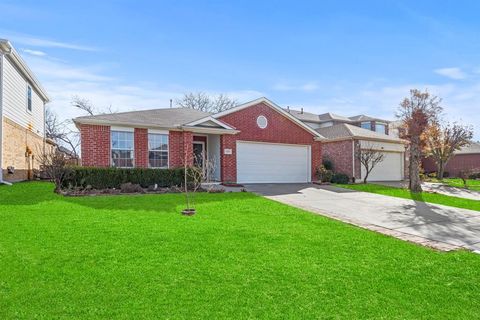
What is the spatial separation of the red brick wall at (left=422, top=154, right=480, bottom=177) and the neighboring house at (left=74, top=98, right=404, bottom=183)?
52.0 ft

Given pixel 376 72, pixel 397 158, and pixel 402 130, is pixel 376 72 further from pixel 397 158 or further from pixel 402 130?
pixel 397 158

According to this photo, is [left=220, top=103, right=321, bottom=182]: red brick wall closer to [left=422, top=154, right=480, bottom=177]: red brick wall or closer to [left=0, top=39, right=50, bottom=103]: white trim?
[left=0, top=39, right=50, bottom=103]: white trim

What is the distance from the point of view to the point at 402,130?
66.6 feet

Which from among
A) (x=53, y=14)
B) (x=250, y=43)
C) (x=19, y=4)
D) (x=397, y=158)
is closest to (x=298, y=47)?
(x=250, y=43)

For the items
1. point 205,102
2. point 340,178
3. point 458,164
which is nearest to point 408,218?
point 340,178

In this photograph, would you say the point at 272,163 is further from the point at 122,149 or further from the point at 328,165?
the point at 122,149

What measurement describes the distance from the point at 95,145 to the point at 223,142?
6306 mm

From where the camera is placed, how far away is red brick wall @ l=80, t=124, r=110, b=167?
15102 mm

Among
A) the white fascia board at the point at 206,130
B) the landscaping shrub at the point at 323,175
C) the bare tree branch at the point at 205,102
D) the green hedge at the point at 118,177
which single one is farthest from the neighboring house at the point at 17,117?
the bare tree branch at the point at 205,102

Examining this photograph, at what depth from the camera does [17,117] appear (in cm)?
1606

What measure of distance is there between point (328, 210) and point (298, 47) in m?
7.75

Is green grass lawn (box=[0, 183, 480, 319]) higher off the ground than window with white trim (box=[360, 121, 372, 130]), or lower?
lower

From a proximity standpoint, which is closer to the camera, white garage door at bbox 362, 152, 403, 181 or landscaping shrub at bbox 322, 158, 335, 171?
Answer: landscaping shrub at bbox 322, 158, 335, 171

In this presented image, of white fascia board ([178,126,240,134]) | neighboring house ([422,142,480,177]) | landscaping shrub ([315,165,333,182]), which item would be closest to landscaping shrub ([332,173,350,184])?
landscaping shrub ([315,165,333,182])
